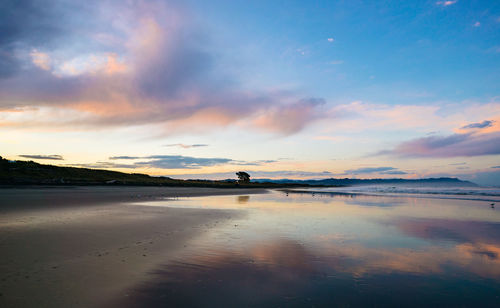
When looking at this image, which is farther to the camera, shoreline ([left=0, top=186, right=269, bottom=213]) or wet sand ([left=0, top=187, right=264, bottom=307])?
shoreline ([left=0, top=186, right=269, bottom=213])

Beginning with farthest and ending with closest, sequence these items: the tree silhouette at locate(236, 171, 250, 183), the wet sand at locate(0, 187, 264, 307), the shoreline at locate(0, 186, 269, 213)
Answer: the tree silhouette at locate(236, 171, 250, 183), the shoreline at locate(0, 186, 269, 213), the wet sand at locate(0, 187, 264, 307)

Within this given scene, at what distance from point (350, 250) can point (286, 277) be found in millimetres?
3809

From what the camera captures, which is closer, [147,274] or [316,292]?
[316,292]

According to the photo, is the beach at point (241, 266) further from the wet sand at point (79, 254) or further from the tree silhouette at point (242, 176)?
the tree silhouette at point (242, 176)

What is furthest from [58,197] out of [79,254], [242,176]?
[242,176]

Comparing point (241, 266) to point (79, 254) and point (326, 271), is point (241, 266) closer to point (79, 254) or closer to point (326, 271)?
point (326, 271)

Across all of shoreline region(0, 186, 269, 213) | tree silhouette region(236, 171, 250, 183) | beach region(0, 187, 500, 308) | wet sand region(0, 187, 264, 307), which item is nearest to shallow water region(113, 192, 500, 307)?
beach region(0, 187, 500, 308)

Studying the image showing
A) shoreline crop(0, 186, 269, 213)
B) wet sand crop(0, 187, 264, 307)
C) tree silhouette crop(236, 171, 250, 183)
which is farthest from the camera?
tree silhouette crop(236, 171, 250, 183)

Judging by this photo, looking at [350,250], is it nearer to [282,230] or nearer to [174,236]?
[282,230]

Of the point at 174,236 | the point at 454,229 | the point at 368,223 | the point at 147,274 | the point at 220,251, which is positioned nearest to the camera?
the point at 147,274

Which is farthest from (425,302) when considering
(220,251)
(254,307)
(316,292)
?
(220,251)

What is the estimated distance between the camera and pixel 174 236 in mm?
11602

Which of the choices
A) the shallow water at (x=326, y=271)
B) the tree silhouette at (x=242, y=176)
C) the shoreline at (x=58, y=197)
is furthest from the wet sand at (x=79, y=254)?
the tree silhouette at (x=242, y=176)

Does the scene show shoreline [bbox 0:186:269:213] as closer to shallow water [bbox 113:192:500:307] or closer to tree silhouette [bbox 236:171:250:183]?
shallow water [bbox 113:192:500:307]
